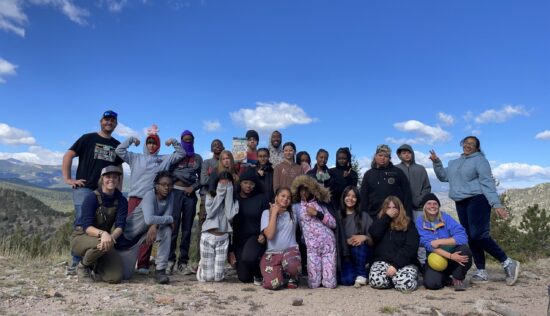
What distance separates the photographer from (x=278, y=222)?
642cm

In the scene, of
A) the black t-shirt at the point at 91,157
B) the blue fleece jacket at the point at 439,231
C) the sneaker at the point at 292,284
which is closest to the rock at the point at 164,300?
the sneaker at the point at 292,284

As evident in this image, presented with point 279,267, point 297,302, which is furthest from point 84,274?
point 297,302

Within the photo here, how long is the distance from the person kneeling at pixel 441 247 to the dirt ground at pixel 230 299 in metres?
0.21

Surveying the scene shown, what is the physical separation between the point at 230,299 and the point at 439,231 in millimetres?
3588

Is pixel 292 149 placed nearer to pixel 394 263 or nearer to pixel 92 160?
pixel 394 263

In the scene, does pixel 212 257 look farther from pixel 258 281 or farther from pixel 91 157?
pixel 91 157

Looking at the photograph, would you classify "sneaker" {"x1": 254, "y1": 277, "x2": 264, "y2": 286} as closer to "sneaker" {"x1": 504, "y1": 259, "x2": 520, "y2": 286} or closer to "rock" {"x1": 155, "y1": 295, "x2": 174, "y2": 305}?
"rock" {"x1": 155, "y1": 295, "x2": 174, "y2": 305}

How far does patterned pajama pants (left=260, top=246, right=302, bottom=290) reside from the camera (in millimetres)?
6012

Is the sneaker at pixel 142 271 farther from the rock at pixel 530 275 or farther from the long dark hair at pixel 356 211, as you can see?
the rock at pixel 530 275

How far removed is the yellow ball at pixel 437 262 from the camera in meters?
6.08

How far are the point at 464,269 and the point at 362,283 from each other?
161 centimetres

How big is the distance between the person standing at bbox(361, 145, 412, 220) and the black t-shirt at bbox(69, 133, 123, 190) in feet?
15.1

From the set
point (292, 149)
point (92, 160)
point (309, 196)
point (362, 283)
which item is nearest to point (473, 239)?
point (362, 283)

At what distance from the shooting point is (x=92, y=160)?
6.29 metres
